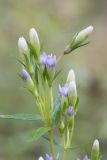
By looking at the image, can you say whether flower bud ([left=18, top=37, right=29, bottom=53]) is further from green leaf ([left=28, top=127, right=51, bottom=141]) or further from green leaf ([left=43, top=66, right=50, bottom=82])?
green leaf ([left=28, top=127, right=51, bottom=141])

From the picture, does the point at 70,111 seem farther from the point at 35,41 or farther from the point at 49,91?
the point at 35,41

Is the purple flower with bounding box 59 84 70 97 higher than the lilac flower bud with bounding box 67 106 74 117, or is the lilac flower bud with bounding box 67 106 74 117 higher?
the purple flower with bounding box 59 84 70 97

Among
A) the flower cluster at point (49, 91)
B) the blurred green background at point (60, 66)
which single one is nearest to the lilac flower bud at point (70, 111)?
the flower cluster at point (49, 91)

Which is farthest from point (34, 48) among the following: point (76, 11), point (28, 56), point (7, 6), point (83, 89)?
point (76, 11)

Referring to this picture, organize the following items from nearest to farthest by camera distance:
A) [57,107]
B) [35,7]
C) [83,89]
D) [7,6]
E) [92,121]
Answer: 1. [57,107]
2. [92,121]
3. [83,89]
4. [7,6]
5. [35,7]

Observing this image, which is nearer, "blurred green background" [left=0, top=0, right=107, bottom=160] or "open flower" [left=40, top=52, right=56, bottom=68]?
"open flower" [left=40, top=52, right=56, bottom=68]

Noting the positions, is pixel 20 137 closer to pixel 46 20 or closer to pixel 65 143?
pixel 46 20

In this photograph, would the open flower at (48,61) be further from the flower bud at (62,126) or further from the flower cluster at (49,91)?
the flower bud at (62,126)

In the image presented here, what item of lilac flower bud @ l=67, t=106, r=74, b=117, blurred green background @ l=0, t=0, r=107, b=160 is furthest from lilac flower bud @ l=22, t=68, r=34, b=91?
blurred green background @ l=0, t=0, r=107, b=160

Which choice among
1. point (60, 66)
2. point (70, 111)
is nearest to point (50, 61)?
point (70, 111)
